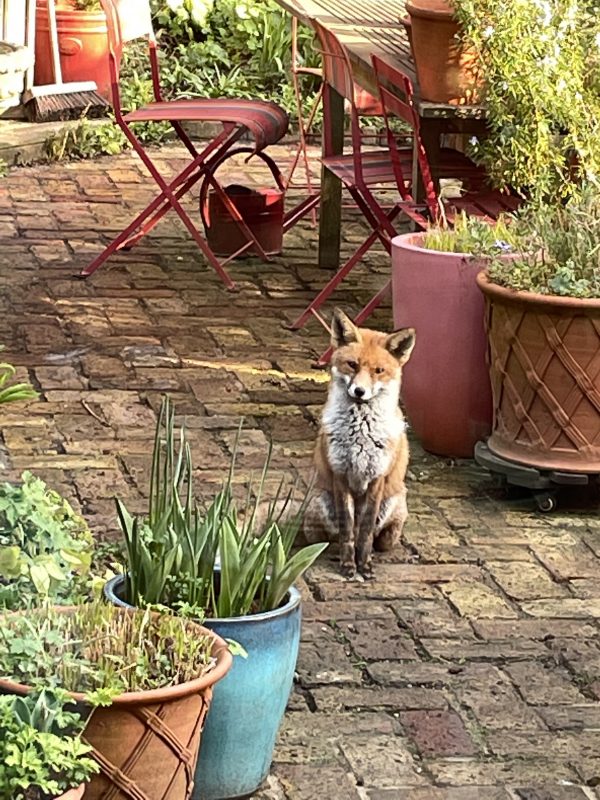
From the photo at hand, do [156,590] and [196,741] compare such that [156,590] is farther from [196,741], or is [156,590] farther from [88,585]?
[196,741]

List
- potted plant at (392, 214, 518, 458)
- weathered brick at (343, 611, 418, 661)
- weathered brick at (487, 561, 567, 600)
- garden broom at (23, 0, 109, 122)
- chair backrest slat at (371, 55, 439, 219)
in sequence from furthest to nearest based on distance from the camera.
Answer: garden broom at (23, 0, 109, 122) < chair backrest slat at (371, 55, 439, 219) < potted plant at (392, 214, 518, 458) < weathered brick at (487, 561, 567, 600) < weathered brick at (343, 611, 418, 661)

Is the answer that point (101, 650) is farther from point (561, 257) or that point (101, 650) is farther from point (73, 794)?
point (561, 257)

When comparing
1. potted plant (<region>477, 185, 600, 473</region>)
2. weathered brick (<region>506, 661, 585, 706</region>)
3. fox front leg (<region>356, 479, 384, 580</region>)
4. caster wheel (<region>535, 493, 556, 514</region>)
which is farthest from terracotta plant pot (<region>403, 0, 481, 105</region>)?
weathered brick (<region>506, 661, 585, 706</region>)

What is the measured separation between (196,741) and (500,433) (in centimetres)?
255

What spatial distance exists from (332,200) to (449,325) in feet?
9.21

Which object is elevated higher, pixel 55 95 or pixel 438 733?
pixel 55 95

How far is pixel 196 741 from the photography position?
10.3 feet

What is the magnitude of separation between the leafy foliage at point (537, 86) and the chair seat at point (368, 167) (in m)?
1.18

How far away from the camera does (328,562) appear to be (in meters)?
4.92

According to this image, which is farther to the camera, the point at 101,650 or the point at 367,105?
the point at 367,105

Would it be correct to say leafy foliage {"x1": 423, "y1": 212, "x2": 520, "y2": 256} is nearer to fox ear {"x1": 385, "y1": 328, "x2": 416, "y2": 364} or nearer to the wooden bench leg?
fox ear {"x1": 385, "y1": 328, "x2": 416, "y2": 364}

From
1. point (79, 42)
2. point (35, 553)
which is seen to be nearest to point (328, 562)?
point (35, 553)

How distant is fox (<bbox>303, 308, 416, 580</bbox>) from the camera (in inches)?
190

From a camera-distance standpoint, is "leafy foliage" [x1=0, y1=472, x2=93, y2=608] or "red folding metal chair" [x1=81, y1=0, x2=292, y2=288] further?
"red folding metal chair" [x1=81, y1=0, x2=292, y2=288]
